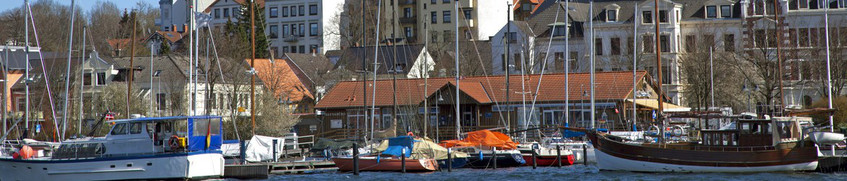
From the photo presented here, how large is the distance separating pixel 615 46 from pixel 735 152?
39.7 metres

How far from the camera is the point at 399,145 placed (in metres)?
47.2

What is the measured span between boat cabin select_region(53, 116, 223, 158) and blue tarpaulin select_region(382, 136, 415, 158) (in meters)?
8.70

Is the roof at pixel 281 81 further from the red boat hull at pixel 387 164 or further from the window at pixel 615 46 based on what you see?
the red boat hull at pixel 387 164

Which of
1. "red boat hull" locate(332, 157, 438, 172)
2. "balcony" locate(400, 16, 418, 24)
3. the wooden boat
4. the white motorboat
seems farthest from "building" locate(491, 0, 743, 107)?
the white motorboat

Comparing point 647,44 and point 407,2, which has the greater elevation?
point 407,2

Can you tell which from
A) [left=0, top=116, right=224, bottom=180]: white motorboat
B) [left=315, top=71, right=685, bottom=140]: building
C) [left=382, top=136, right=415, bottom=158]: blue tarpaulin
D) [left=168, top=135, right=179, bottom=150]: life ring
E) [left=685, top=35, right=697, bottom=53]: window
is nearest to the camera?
[left=0, top=116, right=224, bottom=180]: white motorboat

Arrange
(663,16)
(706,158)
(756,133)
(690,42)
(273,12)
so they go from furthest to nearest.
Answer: (273,12)
(663,16)
(690,42)
(706,158)
(756,133)

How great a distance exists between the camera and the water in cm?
3950

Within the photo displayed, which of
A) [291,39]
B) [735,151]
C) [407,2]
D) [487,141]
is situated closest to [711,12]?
[487,141]

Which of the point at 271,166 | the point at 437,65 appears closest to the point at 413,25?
the point at 437,65

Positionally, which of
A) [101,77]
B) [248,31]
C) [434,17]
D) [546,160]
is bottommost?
[546,160]

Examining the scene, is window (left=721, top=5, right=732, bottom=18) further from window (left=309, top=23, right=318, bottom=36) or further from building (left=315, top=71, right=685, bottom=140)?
window (left=309, top=23, right=318, bottom=36)

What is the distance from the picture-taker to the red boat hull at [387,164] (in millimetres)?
45594

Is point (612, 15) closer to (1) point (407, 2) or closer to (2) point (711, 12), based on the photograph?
(2) point (711, 12)
